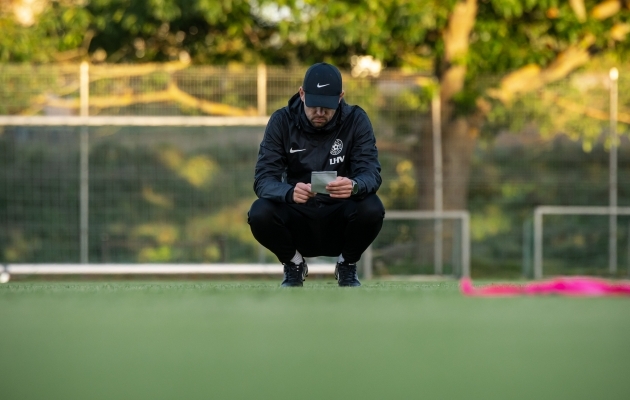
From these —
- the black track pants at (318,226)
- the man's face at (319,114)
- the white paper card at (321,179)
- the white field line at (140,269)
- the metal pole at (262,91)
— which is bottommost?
the white field line at (140,269)

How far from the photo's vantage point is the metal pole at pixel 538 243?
40.6 feet

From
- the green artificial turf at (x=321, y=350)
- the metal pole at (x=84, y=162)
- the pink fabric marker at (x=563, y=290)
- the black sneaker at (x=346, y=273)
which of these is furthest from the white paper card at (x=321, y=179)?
the metal pole at (x=84, y=162)

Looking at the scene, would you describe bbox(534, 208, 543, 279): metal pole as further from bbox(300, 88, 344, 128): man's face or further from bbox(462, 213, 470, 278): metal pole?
bbox(300, 88, 344, 128): man's face

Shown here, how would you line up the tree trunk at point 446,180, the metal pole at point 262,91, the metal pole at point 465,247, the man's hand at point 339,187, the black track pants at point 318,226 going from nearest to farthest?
the man's hand at point 339,187 < the black track pants at point 318,226 < the metal pole at point 262,91 < the metal pole at point 465,247 < the tree trunk at point 446,180

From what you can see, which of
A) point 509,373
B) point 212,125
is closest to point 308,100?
point 509,373

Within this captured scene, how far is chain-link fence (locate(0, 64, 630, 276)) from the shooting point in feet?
39.5

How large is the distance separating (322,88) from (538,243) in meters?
7.39

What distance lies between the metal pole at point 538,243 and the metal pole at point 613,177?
828mm

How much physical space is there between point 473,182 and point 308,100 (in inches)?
280

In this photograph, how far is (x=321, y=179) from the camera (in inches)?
215

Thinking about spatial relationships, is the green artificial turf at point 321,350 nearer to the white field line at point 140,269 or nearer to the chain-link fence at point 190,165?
the white field line at point 140,269

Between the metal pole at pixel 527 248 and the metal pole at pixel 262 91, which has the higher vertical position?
the metal pole at pixel 262 91

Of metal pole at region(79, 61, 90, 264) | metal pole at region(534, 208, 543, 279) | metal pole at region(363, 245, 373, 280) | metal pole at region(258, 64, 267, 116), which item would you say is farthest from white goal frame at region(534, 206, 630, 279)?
metal pole at region(79, 61, 90, 264)

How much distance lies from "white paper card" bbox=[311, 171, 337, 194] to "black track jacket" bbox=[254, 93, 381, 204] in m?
0.38
